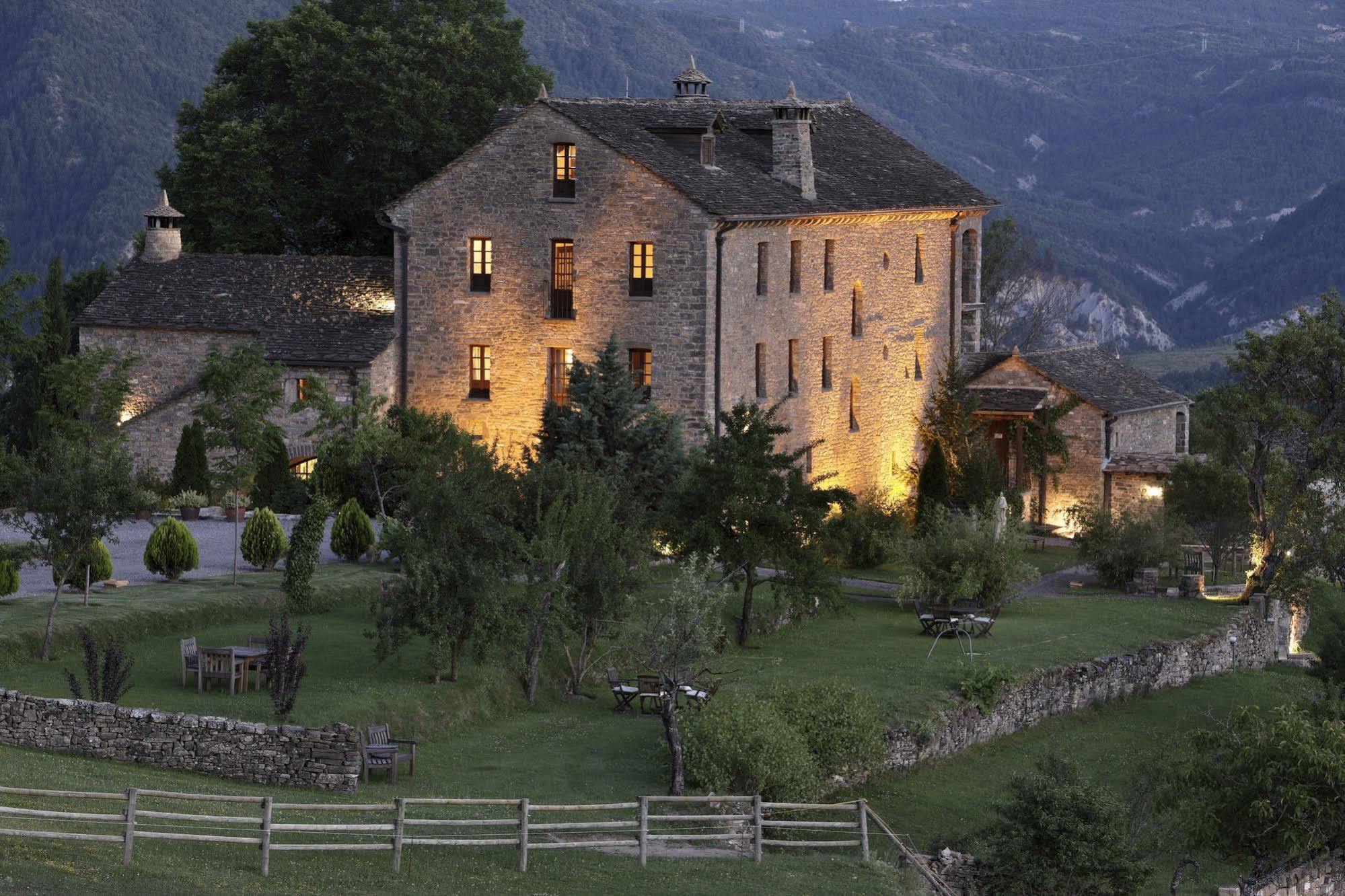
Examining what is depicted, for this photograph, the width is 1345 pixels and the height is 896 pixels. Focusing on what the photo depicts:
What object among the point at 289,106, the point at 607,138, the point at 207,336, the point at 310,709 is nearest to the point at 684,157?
the point at 607,138

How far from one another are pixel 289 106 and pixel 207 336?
1526 cm

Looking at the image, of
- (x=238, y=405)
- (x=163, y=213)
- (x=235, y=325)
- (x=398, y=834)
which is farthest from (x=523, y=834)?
(x=163, y=213)

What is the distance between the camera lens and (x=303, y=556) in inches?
1551

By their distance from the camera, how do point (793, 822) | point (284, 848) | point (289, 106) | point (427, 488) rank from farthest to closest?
point (289, 106) < point (427, 488) < point (793, 822) < point (284, 848)

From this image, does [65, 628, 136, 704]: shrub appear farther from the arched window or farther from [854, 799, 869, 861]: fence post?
the arched window

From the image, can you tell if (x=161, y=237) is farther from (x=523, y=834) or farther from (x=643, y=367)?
(x=523, y=834)

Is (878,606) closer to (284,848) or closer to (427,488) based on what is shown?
(427,488)

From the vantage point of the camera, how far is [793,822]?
28.3m

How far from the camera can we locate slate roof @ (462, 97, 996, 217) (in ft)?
181

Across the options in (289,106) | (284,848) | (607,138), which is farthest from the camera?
(289,106)

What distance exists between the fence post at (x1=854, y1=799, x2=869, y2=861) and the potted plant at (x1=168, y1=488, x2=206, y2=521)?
27050mm

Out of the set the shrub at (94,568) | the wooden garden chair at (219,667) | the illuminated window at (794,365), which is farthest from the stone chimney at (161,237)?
the wooden garden chair at (219,667)

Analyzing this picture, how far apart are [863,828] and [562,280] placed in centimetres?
2814

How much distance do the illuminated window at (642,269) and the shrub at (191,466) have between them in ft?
40.3
